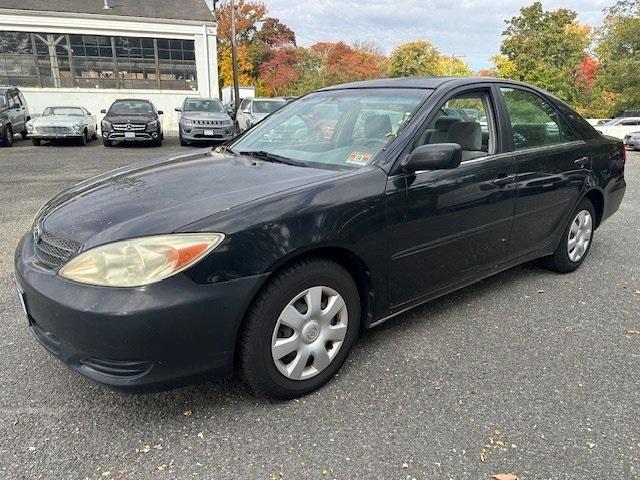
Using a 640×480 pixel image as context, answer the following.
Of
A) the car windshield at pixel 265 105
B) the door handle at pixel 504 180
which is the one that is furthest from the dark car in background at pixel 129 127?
the door handle at pixel 504 180

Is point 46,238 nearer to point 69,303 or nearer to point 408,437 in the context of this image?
point 69,303

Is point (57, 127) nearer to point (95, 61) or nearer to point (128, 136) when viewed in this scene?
point (128, 136)

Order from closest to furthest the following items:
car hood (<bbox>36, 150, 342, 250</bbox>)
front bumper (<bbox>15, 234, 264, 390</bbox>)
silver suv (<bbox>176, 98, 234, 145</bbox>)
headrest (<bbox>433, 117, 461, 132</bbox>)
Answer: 1. front bumper (<bbox>15, 234, 264, 390</bbox>)
2. car hood (<bbox>36, 150, 342, 250</bbox>)
3. headrest (<bbox>433, 117, 461, 132</bbox>)
4. silver suv (<bbox>176, 98, 234, 145</bbox>)

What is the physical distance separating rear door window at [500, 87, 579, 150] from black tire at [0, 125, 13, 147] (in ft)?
49.2

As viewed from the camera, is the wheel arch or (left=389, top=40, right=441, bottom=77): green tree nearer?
the wheel arch

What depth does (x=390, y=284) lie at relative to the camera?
2.82 meters

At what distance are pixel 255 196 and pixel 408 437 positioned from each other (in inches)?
50.7

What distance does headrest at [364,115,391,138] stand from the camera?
3.01 m

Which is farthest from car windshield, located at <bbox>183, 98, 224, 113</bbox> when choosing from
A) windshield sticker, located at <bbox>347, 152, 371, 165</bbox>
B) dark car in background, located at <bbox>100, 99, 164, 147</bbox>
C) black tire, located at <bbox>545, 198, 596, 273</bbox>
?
windshield sticker, located at <bbox>347, 152, 371, 165</bbox>

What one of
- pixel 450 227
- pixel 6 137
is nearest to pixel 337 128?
pixel 450 227

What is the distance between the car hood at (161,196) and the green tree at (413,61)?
133ft

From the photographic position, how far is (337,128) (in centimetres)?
328

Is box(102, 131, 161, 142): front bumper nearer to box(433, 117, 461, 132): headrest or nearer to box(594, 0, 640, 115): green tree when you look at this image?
box(433, 117, 461, 132): headrest

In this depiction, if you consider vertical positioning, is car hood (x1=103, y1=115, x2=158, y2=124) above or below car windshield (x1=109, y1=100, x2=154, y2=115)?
below
